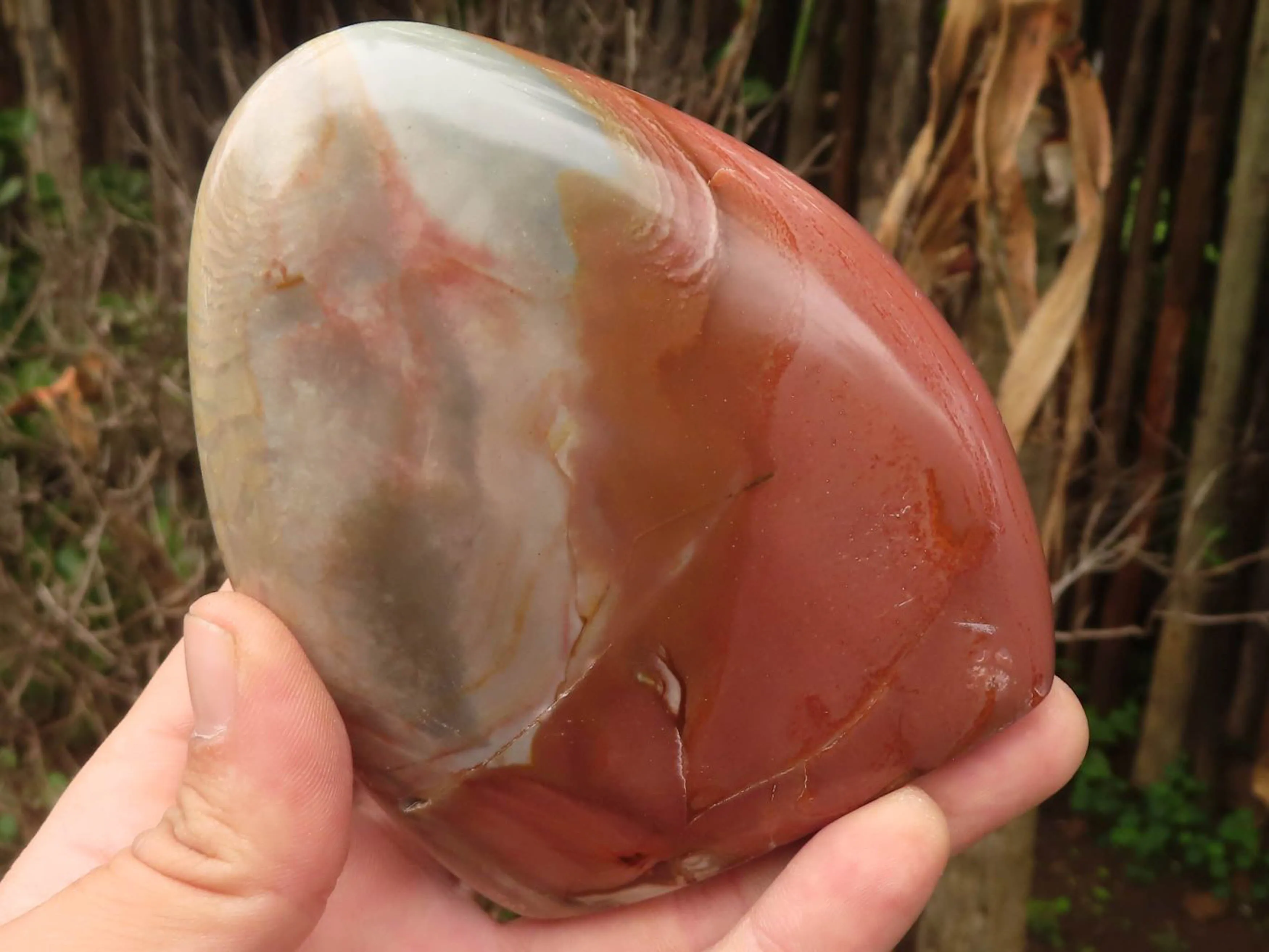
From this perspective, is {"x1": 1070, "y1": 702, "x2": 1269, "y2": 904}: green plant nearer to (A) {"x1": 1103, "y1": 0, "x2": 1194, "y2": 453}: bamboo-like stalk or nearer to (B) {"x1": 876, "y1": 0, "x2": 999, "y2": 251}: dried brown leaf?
(A) {"x1": 1103, "y1": 0, "x2": 1194, "y2": 453}: bamboo-like stalk

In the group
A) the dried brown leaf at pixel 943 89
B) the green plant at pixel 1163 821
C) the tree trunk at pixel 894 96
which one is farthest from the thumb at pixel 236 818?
the green plant at pixel 1163 821

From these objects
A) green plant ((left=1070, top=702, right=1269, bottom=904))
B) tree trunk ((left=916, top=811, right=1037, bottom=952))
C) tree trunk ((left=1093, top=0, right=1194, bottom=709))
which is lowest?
green plant ((left=1070, top=702, right=1269, bottom=904))

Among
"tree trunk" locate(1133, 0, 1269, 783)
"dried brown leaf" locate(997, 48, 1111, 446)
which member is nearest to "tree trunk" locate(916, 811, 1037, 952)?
"tree trunk" locate(1133, 0, 1269, 783)

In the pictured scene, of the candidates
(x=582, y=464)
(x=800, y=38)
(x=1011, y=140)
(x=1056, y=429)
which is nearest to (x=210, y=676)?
(x=582, y=464)

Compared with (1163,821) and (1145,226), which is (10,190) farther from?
(1163,821)

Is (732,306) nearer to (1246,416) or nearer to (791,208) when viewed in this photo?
(791,208)
